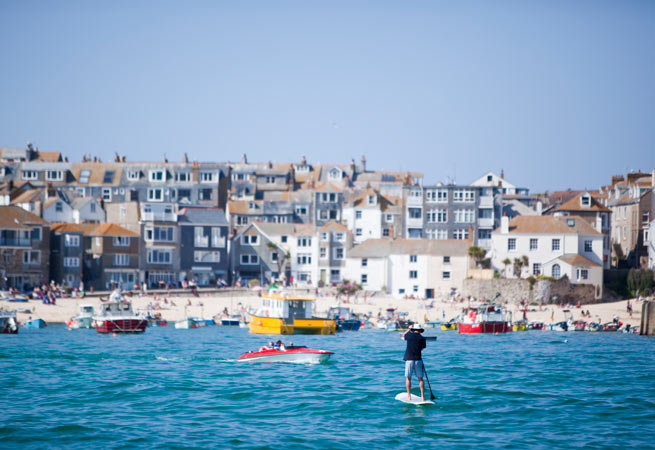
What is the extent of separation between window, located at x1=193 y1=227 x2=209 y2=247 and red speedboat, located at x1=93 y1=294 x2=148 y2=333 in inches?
1172

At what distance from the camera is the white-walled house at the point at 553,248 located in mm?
93438

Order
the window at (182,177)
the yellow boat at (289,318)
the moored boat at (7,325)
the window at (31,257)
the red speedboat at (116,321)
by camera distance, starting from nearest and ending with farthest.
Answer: the yellow boat at (289,318) < the moored boat at (7,325) < the red speedboat at (116,321) < the window at (31,257) < the window at (182,177)

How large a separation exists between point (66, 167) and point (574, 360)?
285 feet

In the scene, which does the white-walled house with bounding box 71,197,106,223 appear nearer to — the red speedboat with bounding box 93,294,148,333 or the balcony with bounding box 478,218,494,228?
the red speedboat with bounding box 93,294,148,333

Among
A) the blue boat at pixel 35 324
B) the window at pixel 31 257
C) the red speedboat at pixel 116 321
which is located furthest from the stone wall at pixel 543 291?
the window at pixel 31 257

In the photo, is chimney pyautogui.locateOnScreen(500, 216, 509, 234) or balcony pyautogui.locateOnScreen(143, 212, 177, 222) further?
balcony pyautogui.locateOnScreen(143, 212, 177, 222)

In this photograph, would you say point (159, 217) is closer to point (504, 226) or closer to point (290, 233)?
point (290, 233)

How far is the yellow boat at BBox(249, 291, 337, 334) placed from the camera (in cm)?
7062

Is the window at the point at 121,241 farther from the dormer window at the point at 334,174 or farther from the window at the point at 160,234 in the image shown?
the dormer window at the point at 334,174

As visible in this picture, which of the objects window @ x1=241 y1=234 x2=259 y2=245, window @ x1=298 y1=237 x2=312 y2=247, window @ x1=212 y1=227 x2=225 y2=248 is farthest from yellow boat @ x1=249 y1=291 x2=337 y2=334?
window @ x1=241 y1=234 x2=259 y2=245

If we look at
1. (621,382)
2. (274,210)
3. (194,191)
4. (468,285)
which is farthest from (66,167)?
(621,382)

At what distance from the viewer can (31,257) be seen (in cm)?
9381

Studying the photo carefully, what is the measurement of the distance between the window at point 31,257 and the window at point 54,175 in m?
32.5

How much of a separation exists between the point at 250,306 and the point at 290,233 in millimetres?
20323
